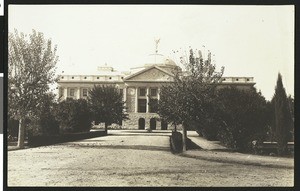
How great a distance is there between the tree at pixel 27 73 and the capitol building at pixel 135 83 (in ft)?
2.51

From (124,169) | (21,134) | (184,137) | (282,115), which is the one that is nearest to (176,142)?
(184,137)

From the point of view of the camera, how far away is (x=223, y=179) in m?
17.5

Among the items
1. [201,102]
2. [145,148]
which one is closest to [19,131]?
[145,148]

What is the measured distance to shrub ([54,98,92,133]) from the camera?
19.5 metres

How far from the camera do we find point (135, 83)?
20312 mm

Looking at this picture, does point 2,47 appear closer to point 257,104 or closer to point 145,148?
point 145,148

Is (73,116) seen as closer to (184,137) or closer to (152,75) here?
(152,75)

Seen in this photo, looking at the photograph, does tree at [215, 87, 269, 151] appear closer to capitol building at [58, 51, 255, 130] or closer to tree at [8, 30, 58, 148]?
capitol building at [58, 51, 255, 130]

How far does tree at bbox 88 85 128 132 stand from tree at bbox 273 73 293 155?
611cm

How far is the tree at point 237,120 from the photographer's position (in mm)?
19172

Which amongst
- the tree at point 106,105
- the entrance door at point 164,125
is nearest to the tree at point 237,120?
the entrance door at point 164,125
